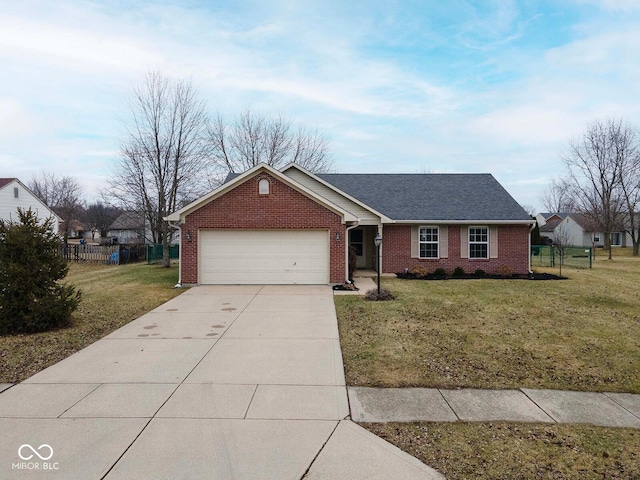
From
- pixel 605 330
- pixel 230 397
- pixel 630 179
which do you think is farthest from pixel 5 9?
pixel 630 179

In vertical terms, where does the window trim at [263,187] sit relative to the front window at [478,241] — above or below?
above

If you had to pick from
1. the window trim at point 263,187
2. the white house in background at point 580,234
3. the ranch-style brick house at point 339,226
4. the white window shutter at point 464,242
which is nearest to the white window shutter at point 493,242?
the ranch-style brick house at point 339,226

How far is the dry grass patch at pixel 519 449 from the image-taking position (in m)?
3.25

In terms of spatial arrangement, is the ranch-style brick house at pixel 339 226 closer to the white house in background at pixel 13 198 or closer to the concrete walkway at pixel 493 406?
the concrete walkway at pixel 493 406

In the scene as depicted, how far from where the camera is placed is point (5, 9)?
931 cm

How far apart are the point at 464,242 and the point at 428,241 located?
1613 millimetres

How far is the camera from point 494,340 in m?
7.07

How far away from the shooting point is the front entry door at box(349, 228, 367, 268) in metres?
19.1

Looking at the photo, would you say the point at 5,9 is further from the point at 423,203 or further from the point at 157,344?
the point at 423,203

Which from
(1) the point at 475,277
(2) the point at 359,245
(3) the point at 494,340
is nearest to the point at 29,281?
(3) the point at 494,340

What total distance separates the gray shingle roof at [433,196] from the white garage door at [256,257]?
5.47 metres

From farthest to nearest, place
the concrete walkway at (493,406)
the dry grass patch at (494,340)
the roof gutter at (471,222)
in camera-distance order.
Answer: the roof gutter at (471,222), the dry grass patch at (494,340), the concrete walkway at (493,406)

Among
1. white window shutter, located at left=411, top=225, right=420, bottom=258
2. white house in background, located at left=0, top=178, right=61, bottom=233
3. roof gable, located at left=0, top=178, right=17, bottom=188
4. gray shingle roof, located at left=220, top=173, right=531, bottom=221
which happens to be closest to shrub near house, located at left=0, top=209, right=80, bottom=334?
gray shingle roof, located at left=220, top=173, right=531, bottom=221

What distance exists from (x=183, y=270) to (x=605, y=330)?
12170 millimetres
